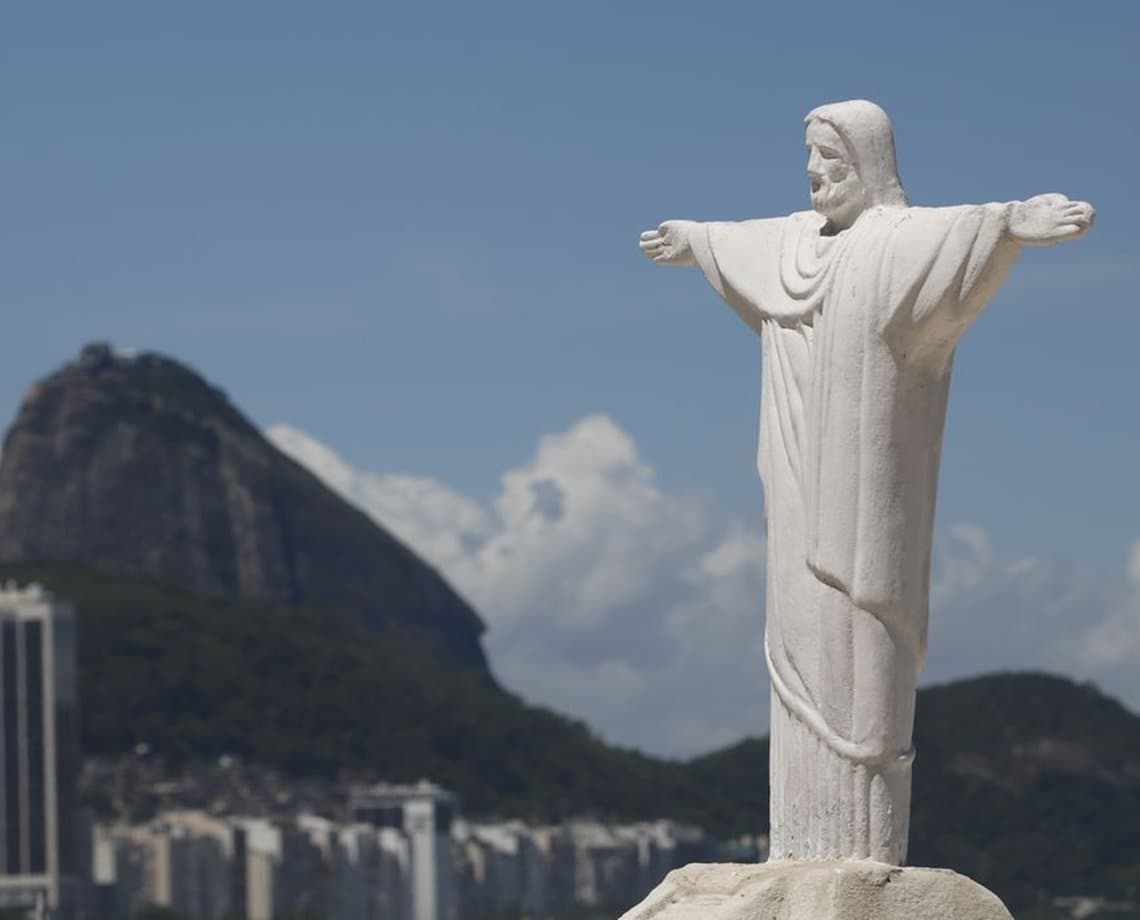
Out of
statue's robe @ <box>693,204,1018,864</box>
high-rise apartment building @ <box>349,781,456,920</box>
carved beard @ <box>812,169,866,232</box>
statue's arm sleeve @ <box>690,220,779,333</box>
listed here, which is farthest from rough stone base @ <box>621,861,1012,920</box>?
high-rise apartment building @ <box>349,781,456,920</box>

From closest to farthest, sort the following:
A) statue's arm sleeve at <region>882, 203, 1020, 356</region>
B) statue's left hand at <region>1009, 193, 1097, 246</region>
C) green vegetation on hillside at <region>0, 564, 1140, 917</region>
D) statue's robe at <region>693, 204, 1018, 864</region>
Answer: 1. statue's left hand at <region>1009, 193, 1097, 246</region>
2. statue's arm sleeve at <region>882, 203, 1020, 356</region>
3. statue's robe at <region>693, 204, 1018, 864</region>
4. green vegetation on hillside at <region>0, 564, 1140, 917</region>

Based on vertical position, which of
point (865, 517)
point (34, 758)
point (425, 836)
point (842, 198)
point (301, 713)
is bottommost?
point (425, 836)

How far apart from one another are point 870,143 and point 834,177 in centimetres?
19

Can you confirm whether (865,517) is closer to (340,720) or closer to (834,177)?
(834,177)

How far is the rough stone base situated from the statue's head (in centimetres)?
247

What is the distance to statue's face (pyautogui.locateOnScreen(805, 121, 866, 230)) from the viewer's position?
12594mm

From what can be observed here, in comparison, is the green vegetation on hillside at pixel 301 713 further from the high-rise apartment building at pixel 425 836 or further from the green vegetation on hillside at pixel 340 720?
the high-rise apartment building at pixel 425 836

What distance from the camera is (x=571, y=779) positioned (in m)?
184

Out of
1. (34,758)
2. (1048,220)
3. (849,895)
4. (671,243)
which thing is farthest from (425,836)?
(1048,220)

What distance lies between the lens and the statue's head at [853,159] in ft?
41.2

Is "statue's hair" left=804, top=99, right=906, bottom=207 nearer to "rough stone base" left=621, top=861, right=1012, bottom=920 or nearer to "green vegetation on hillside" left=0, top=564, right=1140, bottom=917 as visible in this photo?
"rough stone base" left=621, top=861, right=1012, bottom=920

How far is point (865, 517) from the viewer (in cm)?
1226

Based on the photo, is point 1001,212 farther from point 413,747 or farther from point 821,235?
point 413,747

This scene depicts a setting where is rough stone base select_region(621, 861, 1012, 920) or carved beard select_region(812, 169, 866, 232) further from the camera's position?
carved beard select_region(812, 169, 866, 232)
